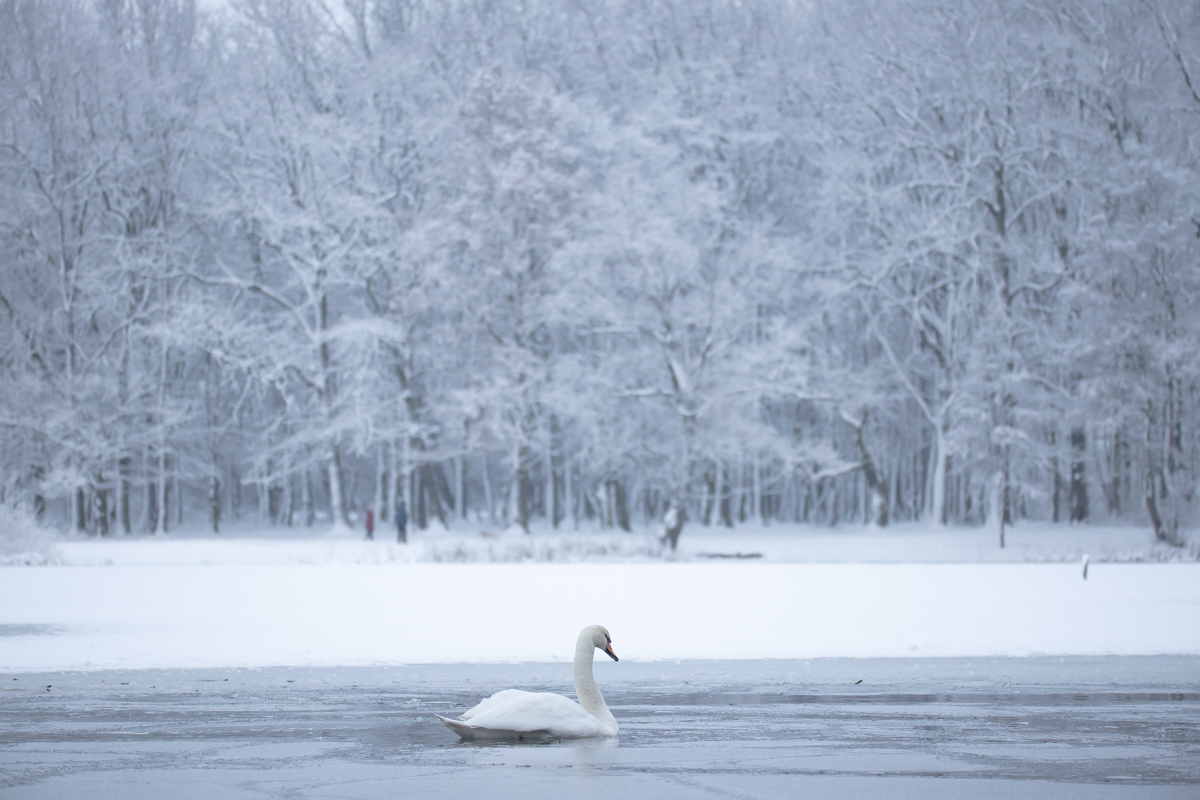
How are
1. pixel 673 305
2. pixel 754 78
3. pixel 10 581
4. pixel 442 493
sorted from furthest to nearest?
pixel 442 493 → pixel 754 78 → pixel 673 305 → pixel 10 581

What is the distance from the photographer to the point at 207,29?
2133 inches

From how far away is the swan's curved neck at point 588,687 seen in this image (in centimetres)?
941

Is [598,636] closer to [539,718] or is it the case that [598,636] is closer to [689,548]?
[539,718]

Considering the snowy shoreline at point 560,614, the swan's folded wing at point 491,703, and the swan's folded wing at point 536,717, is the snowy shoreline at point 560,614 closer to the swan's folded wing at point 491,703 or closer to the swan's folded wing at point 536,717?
the swan's folded wing at point 491,703

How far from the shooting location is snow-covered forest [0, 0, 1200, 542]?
137 feet

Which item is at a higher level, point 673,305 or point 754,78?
point 754,78

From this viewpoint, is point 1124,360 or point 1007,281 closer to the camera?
point 1124,360

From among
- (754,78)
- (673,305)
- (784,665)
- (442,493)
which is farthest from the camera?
(442,493)

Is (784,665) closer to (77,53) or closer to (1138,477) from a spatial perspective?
(1138,477)

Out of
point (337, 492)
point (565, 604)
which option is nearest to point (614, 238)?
point (337, 492)

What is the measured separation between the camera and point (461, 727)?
925 cm

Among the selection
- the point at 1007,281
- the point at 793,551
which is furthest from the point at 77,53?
the point at 1007,281

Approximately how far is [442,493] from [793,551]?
973 inches

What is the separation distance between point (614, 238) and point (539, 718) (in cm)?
3174
